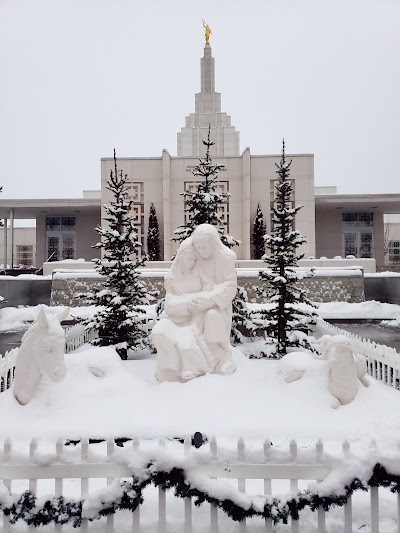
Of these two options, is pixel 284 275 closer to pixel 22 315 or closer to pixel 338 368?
pixel 338 368

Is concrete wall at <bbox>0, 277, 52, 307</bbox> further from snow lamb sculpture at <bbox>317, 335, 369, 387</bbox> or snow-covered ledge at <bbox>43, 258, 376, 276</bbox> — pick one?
snow lamb sculpture at <bbox>317, 335, 369, 387</bbox>

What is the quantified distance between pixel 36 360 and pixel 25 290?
15906 mm

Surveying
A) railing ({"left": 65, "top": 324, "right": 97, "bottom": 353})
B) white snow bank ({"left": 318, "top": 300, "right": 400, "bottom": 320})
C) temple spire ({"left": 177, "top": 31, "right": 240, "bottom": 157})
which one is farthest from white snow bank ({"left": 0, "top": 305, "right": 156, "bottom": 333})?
temple spire ({"left": 177, "top": 31, "right": 240, "bottom": 157})

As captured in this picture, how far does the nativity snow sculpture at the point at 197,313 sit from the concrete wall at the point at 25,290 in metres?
14.7

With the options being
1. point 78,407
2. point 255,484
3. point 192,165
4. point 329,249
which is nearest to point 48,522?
point 255,484

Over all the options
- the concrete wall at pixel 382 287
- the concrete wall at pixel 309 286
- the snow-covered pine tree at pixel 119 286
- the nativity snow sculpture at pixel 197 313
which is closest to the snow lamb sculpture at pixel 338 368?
the nativity snow sculpture at pixel 197 313

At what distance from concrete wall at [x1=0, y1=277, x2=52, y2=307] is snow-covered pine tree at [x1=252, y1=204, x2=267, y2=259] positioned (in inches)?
444

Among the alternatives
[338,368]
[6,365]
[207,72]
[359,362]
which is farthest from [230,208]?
[207,72]

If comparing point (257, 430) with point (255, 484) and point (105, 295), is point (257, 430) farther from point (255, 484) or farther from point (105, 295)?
point (105, 295)

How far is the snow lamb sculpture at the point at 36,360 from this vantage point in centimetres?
476

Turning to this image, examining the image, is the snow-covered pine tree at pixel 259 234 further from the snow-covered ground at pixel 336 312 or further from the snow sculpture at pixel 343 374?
the snow sculpture at pixel 343 374

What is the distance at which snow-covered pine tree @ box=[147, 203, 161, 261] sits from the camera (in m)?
23.6

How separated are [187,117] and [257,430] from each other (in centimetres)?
3782

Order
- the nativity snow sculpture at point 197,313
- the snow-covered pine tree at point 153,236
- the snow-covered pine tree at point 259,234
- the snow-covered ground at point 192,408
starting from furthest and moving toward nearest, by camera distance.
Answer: the snow-covered pine tree at point 153,236 < the snow-covered pine tree at point 259,234 < the nativity snow sculpture at point 197,313 < the snow-covered ground at point 192,408
